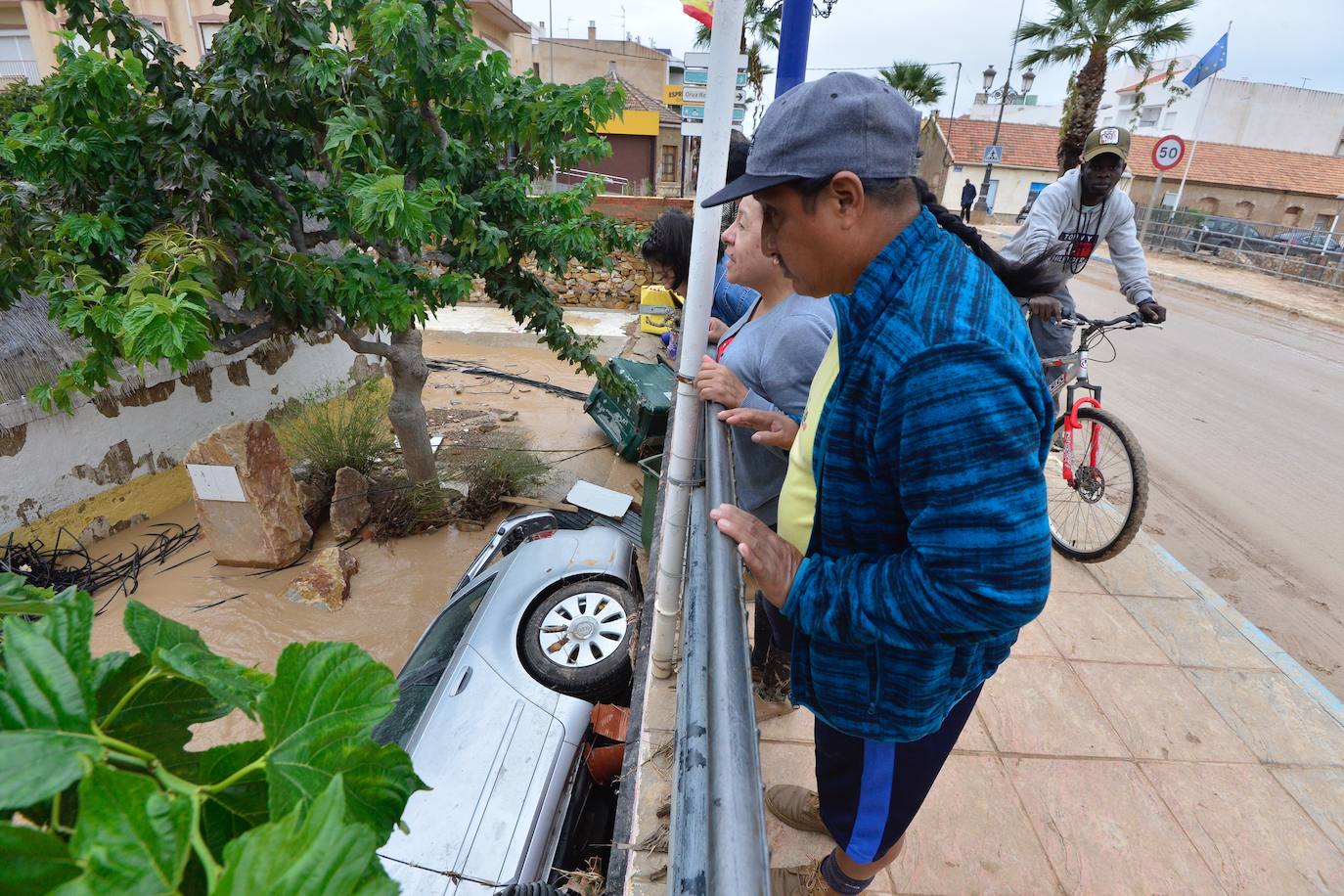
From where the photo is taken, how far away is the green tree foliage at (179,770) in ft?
1.21

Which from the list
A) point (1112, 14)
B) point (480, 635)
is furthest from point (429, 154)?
point (1112, 14)

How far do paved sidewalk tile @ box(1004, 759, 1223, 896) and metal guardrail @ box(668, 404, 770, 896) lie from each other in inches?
67.3

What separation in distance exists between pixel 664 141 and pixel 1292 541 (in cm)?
2683

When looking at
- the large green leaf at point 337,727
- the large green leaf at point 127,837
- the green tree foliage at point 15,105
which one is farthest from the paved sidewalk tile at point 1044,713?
the green tree foliage at point 15,105

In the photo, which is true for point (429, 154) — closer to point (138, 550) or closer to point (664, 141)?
point (138, 550)

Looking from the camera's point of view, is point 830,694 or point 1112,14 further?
point 1112,14

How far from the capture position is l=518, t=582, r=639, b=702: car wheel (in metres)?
3.21

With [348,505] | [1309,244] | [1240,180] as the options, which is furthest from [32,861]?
[1240,180]

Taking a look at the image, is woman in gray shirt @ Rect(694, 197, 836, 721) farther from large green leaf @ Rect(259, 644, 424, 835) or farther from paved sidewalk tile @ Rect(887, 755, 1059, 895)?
large green leaf @ Rect(259, 644, 424, 835)

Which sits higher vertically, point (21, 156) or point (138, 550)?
point (21, 156)

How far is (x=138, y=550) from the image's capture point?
5789 mm

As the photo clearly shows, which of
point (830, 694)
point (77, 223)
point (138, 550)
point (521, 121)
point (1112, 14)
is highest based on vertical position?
point (1112, 14)

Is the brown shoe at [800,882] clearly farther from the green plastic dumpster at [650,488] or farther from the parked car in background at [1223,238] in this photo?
the parked car in background at [1223,238]

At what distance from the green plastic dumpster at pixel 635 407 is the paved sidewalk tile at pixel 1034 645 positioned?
124 inches
